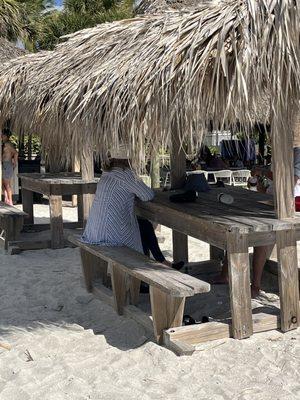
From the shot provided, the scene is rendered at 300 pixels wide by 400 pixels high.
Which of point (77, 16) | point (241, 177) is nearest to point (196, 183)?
point (241, 177)

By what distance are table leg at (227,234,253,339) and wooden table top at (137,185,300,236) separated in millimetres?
126

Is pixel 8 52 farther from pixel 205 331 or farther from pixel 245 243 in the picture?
pixel 205 331

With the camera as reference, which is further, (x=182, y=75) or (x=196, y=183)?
(x=196, y=183)

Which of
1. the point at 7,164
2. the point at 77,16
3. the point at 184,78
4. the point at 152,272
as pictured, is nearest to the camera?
the point at 184,78

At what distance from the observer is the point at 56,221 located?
6.90 metres

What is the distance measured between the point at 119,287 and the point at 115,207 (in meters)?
0.66

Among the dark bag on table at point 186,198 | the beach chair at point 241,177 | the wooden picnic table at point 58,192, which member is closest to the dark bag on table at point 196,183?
the dark bag on table at point 186,198

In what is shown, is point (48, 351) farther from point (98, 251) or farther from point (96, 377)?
point (98, 251)

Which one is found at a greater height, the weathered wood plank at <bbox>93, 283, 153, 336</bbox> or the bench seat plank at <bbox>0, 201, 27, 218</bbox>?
the bench seat plank at <bbox>0, 201, 27, 218</bbox>

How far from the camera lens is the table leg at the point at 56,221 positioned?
22.6ft

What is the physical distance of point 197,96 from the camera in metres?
3.26

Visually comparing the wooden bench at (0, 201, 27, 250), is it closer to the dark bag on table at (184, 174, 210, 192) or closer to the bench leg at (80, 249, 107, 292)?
the bench leg at (80, 249, 107, 292)

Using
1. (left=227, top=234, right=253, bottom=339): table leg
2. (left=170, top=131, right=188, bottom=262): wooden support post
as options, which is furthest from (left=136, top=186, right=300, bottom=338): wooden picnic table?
(left=170, top=131, right=188, bottom=262): wooden support post

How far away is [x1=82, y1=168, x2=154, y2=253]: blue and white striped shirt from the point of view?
4438 mm
